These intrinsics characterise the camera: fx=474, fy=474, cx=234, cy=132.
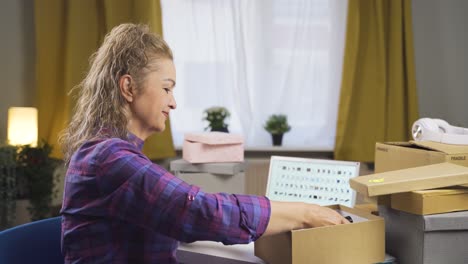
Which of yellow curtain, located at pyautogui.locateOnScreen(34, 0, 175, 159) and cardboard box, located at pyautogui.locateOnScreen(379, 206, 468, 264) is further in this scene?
yellow curtain, located at pyautogui.locateOnScreen(34, 0, 175, 159)

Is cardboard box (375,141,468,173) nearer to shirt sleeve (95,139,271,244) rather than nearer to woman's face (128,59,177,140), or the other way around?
shirt sleeve (95,139,271,244)

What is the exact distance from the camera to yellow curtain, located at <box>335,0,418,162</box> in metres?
3.32

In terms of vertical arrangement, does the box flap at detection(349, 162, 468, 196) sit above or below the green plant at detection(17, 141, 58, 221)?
above

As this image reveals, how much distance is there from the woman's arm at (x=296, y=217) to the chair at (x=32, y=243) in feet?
2.07

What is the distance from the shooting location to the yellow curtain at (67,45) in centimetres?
331

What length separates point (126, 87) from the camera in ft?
3.53

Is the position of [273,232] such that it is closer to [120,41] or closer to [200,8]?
[120,41]

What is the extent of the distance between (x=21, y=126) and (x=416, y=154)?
269 cm

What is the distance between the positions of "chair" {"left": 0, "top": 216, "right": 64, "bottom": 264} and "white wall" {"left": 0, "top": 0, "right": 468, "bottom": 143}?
8.30ft

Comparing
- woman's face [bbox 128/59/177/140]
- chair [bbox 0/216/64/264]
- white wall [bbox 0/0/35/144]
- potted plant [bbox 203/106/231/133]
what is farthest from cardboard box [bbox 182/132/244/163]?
white wall [bbox 0/0/35/144]

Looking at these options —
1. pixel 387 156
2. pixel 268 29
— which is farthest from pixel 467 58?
pixel 387 156

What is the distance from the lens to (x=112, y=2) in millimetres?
3264

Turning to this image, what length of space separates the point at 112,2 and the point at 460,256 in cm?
280

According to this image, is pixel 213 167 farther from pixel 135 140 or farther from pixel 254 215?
pixel 254 215
